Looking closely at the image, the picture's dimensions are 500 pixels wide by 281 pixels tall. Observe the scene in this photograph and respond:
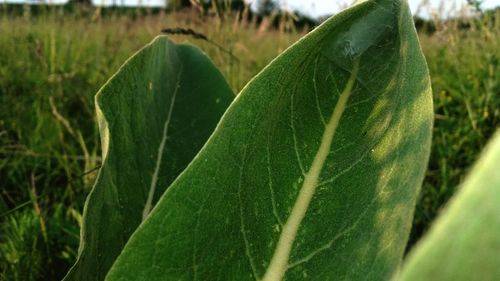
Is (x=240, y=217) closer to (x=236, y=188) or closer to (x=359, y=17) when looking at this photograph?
(x=236, y=188)

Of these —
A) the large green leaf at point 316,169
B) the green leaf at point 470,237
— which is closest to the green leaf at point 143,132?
the large green leaf at point 316,169

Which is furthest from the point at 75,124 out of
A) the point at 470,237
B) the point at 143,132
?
the point at 470,237

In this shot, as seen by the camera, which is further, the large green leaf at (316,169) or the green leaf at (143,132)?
the green leaf at (143,132)

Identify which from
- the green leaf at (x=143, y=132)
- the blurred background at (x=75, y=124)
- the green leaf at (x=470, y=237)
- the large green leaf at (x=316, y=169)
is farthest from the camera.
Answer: the blurred background at (x=75, y=124)

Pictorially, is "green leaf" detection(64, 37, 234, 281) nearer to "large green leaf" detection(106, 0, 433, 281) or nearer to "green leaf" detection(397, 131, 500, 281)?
"large green leaf" detection(106, 0, 433, 281)

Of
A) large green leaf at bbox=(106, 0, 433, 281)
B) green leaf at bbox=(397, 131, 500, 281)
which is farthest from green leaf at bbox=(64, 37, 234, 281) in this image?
green leaf at bbox=(397, 131, 500, 281)

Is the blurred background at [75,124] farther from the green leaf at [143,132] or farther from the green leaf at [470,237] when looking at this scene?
→ the green leaf at [470,237]

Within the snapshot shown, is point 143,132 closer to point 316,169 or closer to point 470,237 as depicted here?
point 316,169
